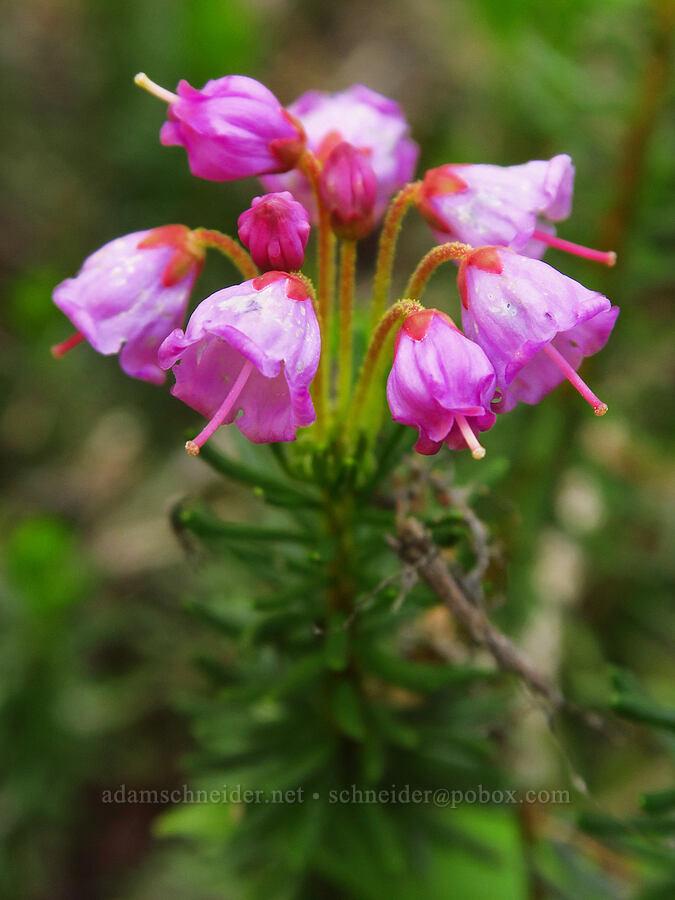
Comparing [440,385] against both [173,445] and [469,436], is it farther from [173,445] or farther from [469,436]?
[173,445]

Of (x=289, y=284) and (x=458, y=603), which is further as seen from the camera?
(x=458, y=603)

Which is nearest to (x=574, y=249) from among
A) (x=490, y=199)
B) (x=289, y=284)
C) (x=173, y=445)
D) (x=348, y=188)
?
(x=490, y=199)

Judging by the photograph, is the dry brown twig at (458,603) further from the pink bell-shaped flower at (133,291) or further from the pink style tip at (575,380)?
the pink bell-shaped flower at (133,291)

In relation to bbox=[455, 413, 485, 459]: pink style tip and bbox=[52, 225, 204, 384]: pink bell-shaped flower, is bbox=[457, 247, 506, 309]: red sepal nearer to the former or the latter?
bbox=[455, 413, 485, 459]: pink style tip

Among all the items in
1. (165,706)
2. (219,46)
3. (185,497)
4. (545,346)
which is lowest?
(165,706)

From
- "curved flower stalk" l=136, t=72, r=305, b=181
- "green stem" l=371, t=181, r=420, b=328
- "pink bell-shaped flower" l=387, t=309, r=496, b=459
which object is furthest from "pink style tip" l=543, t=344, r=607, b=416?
"curved flower stalk" l=136, t=72, r=305, b=181

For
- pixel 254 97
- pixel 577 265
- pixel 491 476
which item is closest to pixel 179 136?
pixel 254 97

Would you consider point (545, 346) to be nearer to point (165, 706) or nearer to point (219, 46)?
point (165, 706)
